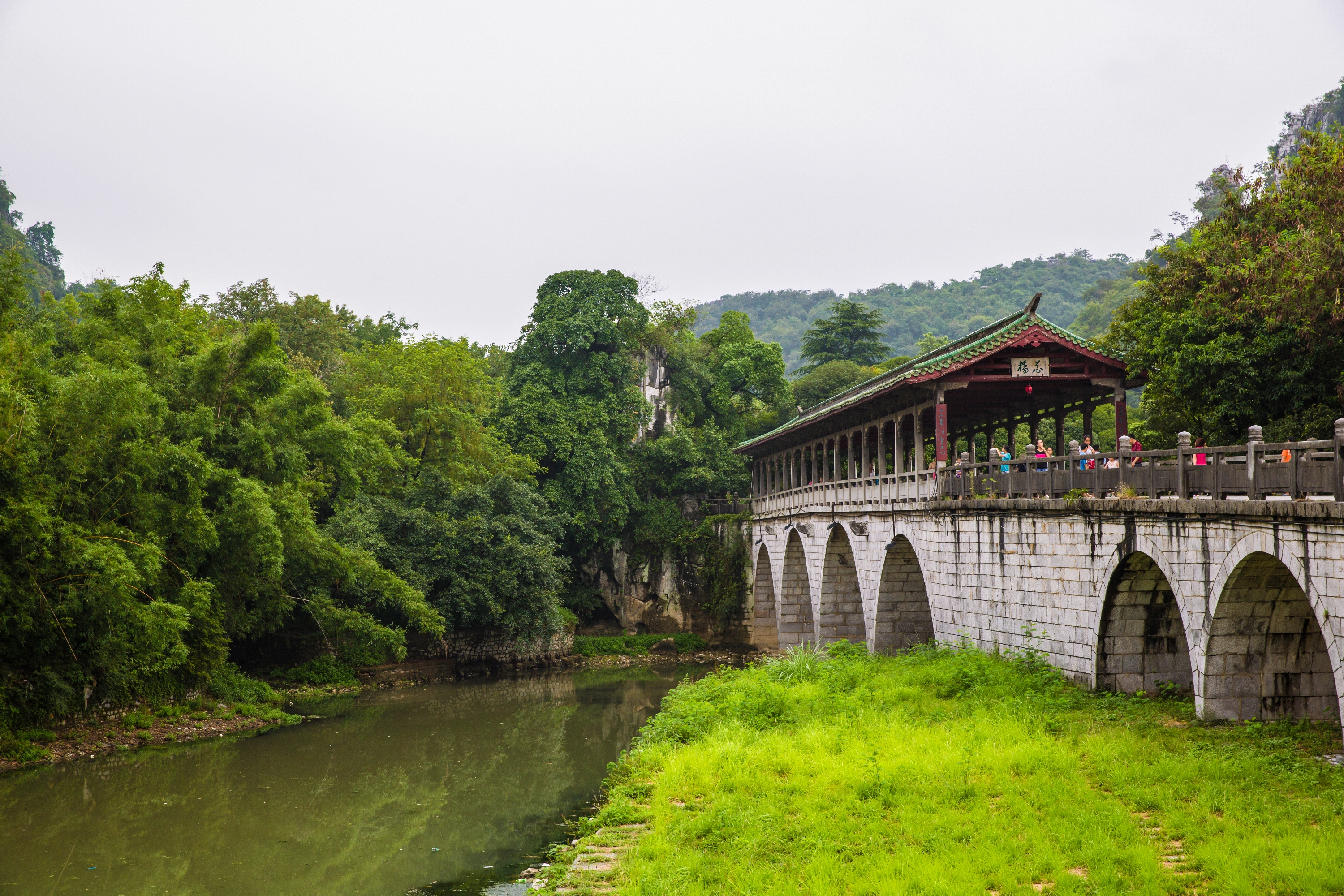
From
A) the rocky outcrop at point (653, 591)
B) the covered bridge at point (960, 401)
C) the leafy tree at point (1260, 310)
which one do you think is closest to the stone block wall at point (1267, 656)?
the leafy tree at point (1260, 310)

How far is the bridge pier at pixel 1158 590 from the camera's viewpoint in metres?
10.5

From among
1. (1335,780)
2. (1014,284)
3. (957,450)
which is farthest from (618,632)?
(1014,284)

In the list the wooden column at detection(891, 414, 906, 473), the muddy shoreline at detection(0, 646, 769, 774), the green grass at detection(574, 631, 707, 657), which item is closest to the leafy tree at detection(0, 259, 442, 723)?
the muddy shoreline at detection(0, 646, 769, 774)

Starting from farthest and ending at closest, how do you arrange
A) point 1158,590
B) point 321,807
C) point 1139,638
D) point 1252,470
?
point 321,807, point 1139,638, point 1158,590, point 1252,470

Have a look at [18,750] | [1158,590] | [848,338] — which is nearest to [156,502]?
[18,750]

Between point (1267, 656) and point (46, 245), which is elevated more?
point (46, 245)

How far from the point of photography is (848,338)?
178ft

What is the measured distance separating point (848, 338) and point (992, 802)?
45.6 meters

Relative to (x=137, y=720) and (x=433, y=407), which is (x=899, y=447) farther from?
(x=137, y=720)

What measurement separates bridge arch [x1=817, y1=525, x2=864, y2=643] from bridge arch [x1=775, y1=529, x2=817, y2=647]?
3696 millimetres

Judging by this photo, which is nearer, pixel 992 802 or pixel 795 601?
pixel 992 802

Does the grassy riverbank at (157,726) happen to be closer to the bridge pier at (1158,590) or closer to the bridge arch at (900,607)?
the bridge arch at (900,607)

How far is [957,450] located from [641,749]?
2054cm

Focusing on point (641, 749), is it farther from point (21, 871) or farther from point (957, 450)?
point (957, 450)
